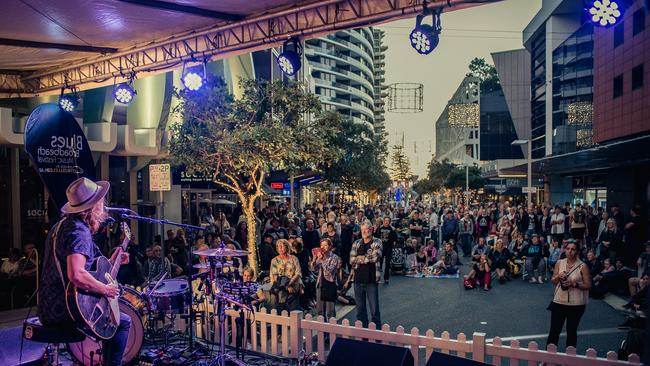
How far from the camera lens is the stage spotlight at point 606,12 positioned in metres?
6.82

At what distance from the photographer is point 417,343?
5496 mm

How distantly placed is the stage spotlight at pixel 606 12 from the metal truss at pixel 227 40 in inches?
68.3

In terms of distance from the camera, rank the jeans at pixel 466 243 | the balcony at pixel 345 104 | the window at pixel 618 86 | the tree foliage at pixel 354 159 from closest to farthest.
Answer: the jeans at pixel 466 243 < the window at pixel 618 86 < the tree foliage at pixel 354 159 < the balcony at pixel 345 104

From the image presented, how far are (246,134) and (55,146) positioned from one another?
3687mm

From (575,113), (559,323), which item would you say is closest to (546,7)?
(575,113)

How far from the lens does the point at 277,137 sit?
33.9 feet

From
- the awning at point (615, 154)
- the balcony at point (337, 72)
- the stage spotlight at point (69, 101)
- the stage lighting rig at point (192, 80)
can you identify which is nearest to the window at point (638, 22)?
the awning at point (615, 154)

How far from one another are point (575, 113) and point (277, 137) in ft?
98.0

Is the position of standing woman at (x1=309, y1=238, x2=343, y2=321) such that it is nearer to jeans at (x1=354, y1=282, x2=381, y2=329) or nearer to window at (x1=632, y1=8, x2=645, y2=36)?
jeans at (x1=354, y1=282, x2=381, y2=329)

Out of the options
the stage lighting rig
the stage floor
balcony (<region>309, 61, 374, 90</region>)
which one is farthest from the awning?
balcony (<region>309, 61, 374, 90</region>)

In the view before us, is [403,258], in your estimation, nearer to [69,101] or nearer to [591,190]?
[69,101]

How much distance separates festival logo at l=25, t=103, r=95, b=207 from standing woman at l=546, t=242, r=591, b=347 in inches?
281

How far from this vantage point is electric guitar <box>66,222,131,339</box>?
404cm

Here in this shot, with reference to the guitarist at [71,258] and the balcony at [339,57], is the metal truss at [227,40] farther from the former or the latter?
the balcony at [339,57]
